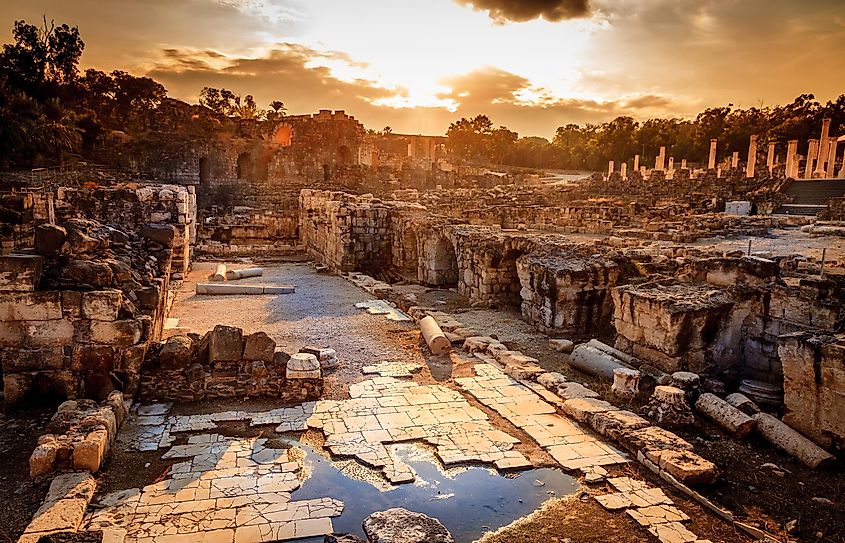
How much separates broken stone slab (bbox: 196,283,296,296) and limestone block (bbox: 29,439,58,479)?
1011cm

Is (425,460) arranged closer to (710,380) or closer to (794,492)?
(794,492)

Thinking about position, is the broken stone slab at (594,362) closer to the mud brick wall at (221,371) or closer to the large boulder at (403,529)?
the mud brick wall at (221,371)

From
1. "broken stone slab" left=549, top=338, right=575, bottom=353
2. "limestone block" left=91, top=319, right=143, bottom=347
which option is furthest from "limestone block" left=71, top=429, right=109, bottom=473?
"broken stone slab" left=549, top=338, right=575, bottom=353

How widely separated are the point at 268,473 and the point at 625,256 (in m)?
8.92

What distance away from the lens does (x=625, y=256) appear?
1204 centimetres

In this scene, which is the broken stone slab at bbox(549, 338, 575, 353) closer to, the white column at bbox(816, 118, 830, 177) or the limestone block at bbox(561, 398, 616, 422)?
the limestone block at bbox(561, 398, 616, 422)

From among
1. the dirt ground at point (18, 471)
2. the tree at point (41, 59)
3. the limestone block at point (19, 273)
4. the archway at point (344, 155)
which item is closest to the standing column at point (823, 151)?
the archway at point (344, 155)

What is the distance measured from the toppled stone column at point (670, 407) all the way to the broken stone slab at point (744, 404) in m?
0.68

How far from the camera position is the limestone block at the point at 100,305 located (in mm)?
7582

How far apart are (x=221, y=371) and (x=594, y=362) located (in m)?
6.04

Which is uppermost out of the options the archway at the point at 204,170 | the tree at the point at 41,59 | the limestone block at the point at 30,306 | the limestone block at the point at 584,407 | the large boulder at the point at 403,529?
the tree at the point at 41,59

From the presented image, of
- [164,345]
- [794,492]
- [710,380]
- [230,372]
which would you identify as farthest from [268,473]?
[710,380]

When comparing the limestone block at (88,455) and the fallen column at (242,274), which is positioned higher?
the fallen column at (242,274)

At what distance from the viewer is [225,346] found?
27.5 feet
